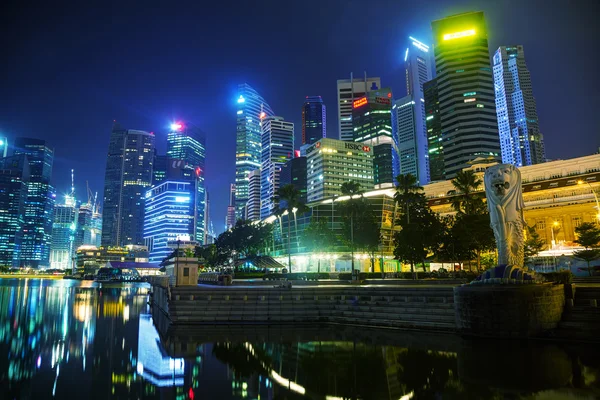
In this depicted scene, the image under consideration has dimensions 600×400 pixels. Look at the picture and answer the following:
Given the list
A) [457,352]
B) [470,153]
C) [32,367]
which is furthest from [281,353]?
[470,153]

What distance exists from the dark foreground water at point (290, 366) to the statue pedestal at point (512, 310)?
1.38m

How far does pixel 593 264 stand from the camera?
55.0m

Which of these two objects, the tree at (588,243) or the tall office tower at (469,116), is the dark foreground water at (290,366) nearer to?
the tree at (588,243)

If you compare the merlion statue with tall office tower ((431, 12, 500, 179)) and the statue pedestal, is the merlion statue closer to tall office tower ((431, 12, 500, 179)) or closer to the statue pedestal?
the statue pedestal

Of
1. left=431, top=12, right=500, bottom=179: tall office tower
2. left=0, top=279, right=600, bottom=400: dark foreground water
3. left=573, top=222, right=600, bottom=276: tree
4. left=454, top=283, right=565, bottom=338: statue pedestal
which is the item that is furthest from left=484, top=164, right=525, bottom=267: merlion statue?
left=431, top=12, right=500, bottom=179: tall office tower

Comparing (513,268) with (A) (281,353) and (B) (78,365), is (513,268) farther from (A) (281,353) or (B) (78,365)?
(B) (78,365)

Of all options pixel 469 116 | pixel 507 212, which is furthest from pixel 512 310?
pixel 469 116

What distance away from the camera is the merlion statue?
2695cm

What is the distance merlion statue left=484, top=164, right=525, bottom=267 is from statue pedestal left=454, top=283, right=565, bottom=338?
317cm

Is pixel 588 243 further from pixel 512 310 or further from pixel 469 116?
pixel 469 116

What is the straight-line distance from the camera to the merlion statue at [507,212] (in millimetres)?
26953

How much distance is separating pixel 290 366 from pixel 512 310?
14199 mm

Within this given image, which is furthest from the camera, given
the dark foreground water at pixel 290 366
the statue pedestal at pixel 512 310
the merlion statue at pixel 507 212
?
the merlion statue at pixel 507 212

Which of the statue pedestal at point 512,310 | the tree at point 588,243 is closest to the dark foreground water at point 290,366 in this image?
the statue pedestal at point 512,310
